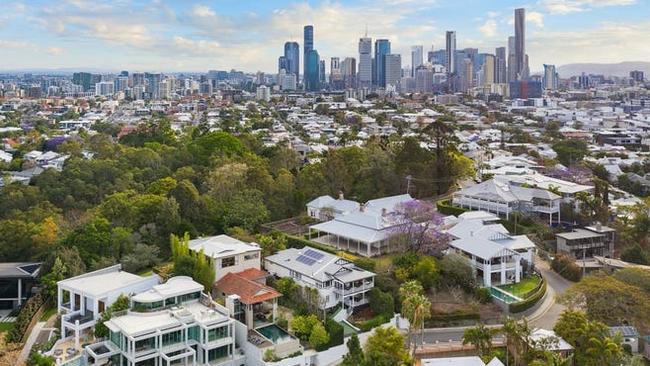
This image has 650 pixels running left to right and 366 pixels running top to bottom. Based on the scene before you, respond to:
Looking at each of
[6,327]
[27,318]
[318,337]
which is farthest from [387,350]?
[6,327]

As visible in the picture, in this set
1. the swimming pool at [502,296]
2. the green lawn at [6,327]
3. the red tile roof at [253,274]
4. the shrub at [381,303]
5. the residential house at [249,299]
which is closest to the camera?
the residential house at [249,299]

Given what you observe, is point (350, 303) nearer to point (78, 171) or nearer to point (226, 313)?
point (226, 313)

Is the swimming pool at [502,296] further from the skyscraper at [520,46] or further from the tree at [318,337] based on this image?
the skyscraper at [520,46]

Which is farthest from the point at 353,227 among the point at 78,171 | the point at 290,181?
the point at 78,171

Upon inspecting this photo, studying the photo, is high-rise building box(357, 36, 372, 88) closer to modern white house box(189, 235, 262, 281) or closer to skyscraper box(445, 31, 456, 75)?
skyscraper box(445, 31, 456, 75)

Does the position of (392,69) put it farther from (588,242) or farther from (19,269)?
(19,269)

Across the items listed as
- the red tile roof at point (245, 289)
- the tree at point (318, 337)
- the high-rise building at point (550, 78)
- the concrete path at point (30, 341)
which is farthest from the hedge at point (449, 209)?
the high-rise building at point (550, 78)

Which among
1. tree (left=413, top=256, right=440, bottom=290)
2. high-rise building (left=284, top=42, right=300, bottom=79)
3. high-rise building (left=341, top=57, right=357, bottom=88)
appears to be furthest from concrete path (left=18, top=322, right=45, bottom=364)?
high-rise building (left=284, top=42, right=300, bottom=79)
